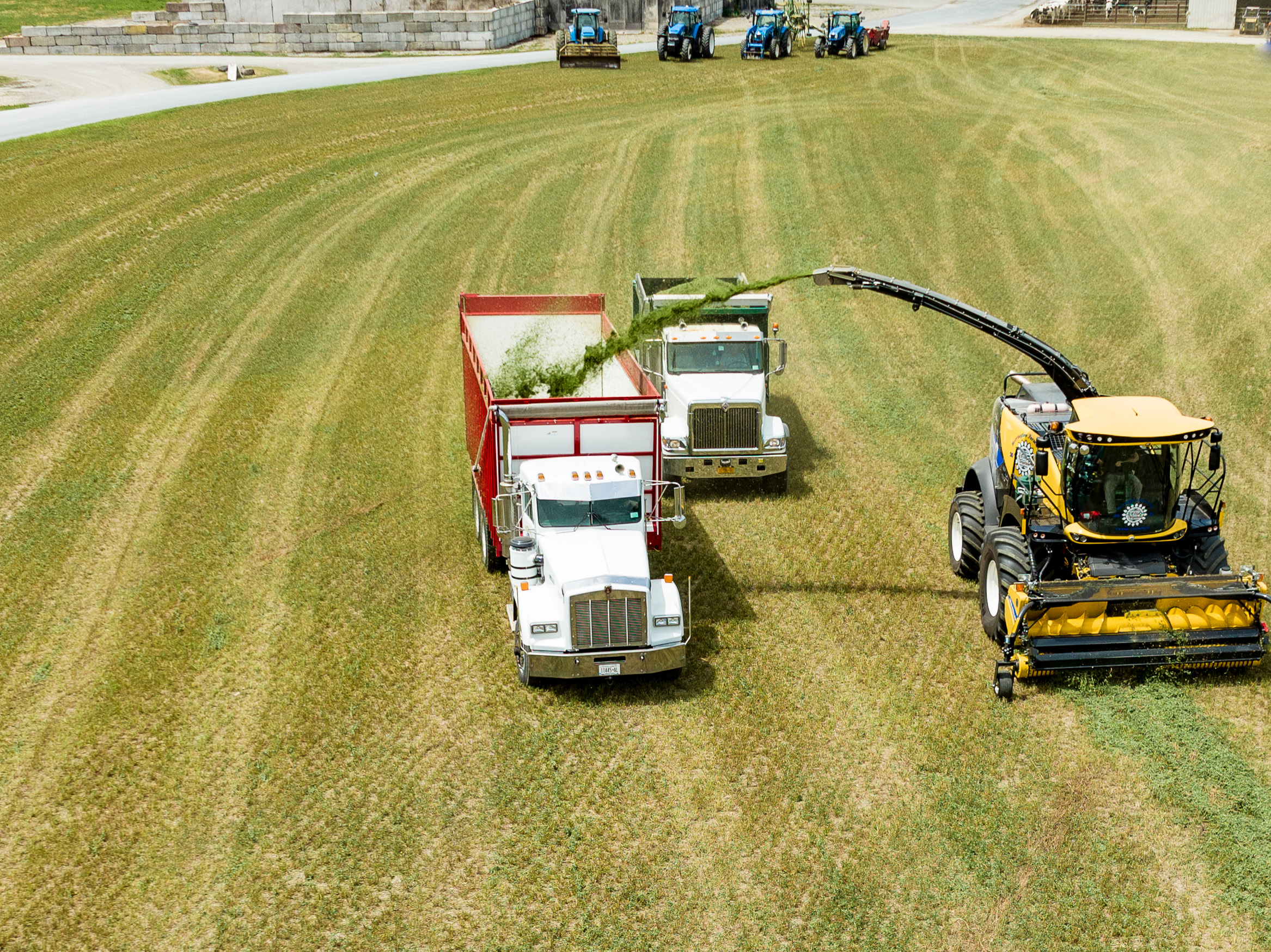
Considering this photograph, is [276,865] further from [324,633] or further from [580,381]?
[580,381]

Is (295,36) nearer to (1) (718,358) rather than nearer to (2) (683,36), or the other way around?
(2) (683,36)

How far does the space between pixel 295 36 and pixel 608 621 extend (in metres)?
53.3

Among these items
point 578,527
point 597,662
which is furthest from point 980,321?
point 597,662

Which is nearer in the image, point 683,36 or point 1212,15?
point 683,36

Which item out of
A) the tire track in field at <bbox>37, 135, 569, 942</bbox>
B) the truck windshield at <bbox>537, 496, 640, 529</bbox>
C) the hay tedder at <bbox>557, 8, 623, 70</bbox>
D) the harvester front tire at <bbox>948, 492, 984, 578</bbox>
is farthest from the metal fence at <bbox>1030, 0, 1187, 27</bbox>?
the truck windshield at <bbox>537, 496, 640, 529</bbox>

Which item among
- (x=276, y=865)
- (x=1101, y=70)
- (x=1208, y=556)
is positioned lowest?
(x=276, y=865)

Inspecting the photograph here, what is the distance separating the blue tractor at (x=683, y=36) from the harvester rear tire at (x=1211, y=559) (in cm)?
4595

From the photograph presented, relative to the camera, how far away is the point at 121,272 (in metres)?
33.4

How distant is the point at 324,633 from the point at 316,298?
1701 centimetres

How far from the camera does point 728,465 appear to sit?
21906mm

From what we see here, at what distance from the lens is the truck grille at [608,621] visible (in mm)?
15594

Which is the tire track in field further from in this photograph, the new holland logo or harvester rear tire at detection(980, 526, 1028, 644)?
the new holland logo

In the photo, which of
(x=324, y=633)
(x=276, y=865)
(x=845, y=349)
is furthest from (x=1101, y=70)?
(x=276, y=865)

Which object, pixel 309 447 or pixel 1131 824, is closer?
pixel 1131 824
